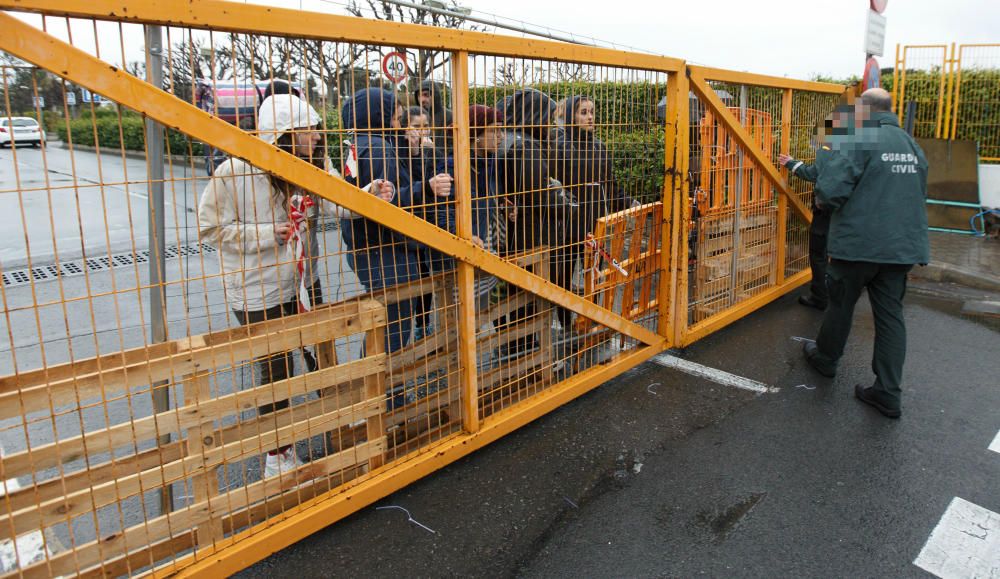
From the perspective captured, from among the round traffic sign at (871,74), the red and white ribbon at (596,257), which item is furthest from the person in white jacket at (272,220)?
the round traffic sign at (871,74)

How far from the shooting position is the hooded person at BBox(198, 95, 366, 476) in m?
2.70

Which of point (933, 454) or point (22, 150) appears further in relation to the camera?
point (933, 454)

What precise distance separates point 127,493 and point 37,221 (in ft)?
39.3

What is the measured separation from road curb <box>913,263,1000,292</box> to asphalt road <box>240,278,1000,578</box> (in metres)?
2.95

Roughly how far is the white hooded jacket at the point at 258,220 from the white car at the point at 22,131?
2.27 feet

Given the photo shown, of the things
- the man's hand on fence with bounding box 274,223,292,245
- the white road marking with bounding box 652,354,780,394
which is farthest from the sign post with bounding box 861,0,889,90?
the man's hand on fence with bounding box 274,223,292,245

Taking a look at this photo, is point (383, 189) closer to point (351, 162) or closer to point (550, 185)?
point (351, 162)

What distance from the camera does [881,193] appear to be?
4.06m

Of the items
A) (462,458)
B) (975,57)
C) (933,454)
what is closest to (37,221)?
(462,458)

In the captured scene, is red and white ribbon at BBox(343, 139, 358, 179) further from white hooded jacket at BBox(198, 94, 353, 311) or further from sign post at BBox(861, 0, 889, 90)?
sign post at BBox(861, 0, 889, 90)

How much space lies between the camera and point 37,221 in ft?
39.5

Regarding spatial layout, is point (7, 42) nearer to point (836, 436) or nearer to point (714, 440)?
point (714, 440)

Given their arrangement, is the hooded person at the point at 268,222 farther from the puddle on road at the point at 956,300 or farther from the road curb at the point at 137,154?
the puddle on road at the point at 956,300

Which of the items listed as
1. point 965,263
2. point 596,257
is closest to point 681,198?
point 596,257
